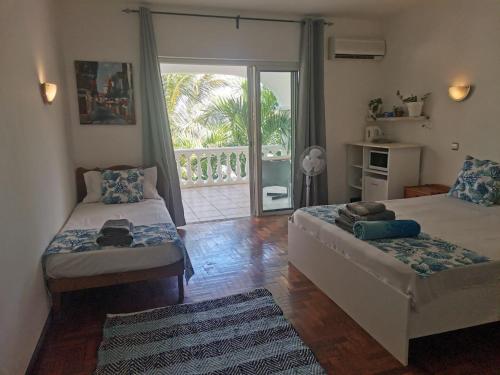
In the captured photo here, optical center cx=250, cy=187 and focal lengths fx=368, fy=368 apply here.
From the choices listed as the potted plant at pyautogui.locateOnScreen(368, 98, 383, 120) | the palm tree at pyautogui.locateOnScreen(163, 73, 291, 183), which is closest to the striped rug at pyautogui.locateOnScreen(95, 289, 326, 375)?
the potted plant at pyautogui.locateOnScreen(368, 98, 383, 120)

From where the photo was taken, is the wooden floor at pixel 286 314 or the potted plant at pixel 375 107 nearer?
the wooden floor at pixel 286 314

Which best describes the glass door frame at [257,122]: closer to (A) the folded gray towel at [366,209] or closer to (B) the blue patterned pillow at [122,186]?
(B) the blue patterned pillow at [122,186]

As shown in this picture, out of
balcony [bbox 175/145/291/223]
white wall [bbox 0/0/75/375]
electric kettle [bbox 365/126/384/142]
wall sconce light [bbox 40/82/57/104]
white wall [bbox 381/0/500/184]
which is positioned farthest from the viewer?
balcony [bbox 175/145/291/223]

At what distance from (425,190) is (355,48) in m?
2.22

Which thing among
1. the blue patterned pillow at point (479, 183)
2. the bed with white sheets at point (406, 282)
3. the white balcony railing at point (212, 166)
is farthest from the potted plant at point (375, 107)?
the white balcony railing at point (212, 166)

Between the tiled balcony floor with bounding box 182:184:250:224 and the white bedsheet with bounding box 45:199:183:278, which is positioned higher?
the white bedsheet with bounding box 45:199:183:278

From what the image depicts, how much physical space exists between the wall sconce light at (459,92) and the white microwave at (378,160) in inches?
37.6

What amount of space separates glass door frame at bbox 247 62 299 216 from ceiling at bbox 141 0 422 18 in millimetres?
688

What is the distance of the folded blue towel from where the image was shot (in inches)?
98.3

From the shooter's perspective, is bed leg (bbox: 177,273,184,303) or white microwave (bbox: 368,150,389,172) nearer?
bed leg (bbox: 177,273,184,303)

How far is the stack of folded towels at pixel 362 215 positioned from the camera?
2.71 m

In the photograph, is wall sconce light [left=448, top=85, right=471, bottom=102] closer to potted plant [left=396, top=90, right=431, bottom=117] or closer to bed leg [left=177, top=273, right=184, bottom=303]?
potted plant [left=396, top=90, right=431, bottom=117]

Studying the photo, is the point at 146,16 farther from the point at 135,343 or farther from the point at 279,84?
the point at 135,343

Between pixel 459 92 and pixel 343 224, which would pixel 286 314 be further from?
pixel 459 92
